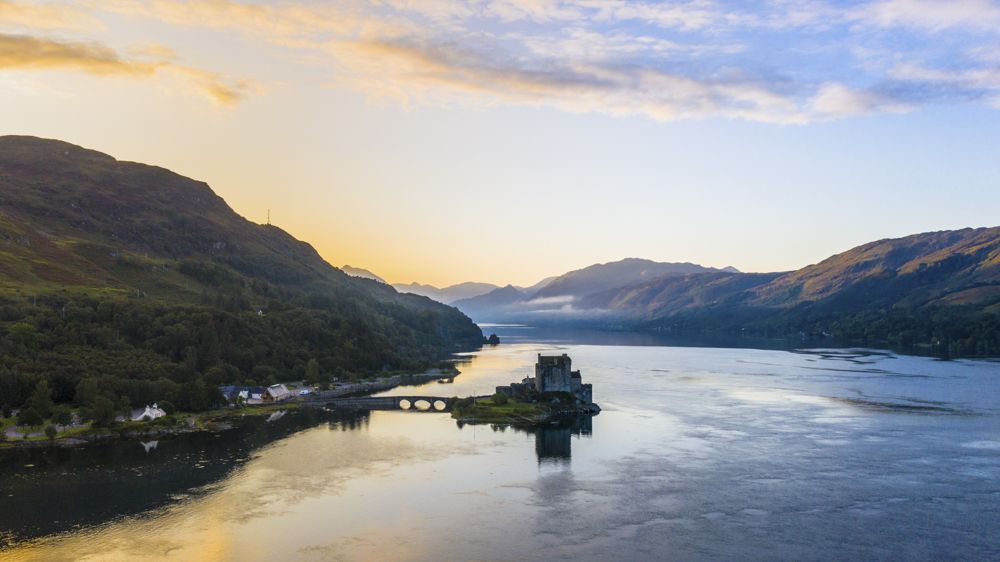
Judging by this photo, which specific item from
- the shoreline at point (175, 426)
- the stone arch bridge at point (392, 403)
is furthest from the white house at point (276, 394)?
the stone arch bridge at point (392, 403)

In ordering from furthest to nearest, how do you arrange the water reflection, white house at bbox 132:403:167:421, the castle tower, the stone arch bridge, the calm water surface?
1. the stone arch bridge
2. the castle tower
3. white house at bbox 132:403:167:421
4. the water reflection
5. the calm water surface

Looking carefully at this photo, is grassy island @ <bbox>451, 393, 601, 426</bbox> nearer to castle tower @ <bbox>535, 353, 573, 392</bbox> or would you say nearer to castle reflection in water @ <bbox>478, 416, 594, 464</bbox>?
castle tower @ <bbox>535, 353, 573, 392</bbox>

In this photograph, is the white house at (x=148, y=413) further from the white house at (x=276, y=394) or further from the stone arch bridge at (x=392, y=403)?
the stone arch bridge at (x=392, y=403)

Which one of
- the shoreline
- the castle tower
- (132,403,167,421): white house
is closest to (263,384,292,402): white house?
the shoreline

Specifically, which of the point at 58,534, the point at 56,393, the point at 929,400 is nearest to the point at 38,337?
the point at 56,393

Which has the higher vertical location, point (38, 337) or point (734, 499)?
point (38, 337)

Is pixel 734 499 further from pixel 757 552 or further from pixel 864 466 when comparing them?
pixel 864 466
